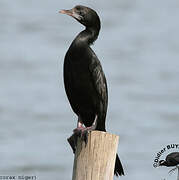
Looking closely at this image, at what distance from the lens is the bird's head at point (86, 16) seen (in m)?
6.46

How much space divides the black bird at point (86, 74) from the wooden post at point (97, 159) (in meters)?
1.30

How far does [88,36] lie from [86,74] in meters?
0.42

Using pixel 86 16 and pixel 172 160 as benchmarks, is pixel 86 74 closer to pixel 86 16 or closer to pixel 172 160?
pixel 86 16

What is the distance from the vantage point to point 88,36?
6457 mm

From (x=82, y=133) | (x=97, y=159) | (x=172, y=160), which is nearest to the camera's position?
(x=97, y=159)

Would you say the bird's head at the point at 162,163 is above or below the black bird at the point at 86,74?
below

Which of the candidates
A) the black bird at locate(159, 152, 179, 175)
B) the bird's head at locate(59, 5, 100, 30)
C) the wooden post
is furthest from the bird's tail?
the bird's head at locate(59, 5, 100, 30)

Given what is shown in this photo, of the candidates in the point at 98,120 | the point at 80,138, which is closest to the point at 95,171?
the point at 80,138

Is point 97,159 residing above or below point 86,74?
below

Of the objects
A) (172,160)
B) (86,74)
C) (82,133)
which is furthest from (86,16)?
(172,160)

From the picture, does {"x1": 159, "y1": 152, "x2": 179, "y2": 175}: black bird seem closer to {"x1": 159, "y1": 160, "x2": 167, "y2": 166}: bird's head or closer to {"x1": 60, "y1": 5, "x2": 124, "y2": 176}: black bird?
{"x1": 159, "y1": 160, "x2": 167, "y2": 166}: bird's head

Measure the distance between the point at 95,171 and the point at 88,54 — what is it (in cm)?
184

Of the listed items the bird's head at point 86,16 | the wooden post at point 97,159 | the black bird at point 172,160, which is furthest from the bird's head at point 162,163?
the bird's head at point 86,16

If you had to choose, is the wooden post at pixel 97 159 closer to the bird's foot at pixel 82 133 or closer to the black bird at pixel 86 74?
the bird's foot at pixel 82 133
